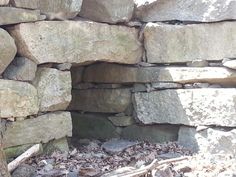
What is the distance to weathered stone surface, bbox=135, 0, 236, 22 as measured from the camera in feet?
14.8

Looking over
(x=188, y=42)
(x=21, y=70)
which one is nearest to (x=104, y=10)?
(x=188, y=42)

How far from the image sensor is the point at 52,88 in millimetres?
4453

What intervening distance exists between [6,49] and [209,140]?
6.82ft

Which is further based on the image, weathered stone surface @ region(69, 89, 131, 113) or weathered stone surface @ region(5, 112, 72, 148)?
weathered stone surface @ region(69, 89, 131, 113)

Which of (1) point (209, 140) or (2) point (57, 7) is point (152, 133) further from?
(2) point (57, 7)

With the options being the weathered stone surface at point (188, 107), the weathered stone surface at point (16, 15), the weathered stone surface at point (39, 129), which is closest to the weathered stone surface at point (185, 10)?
the weathered stone surface at point (188, 107)

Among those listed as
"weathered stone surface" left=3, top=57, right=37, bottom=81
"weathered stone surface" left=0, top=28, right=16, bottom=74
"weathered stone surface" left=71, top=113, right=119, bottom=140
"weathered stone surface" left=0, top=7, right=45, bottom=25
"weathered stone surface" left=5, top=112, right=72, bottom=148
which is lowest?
"weathered stone surface" left=71, top=113, right=119, bottom=140

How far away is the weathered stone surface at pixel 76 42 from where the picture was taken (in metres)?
4.25

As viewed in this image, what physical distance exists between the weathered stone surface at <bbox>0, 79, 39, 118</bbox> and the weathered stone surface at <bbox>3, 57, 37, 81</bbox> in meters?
0.06

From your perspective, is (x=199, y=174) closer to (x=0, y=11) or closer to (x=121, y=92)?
(x=121, y=92)

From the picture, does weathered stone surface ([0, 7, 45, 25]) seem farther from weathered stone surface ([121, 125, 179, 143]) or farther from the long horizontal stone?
weathered stone surface ([121, 125, 179, 143])

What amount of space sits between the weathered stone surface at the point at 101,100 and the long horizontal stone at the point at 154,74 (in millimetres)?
129

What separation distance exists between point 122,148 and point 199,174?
1152 millimetres

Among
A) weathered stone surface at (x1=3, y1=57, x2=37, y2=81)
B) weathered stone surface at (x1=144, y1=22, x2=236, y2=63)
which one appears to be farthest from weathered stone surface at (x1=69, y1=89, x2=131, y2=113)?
weathered stone surface at (x1=3, y1=57, x2=37, y2=81)
